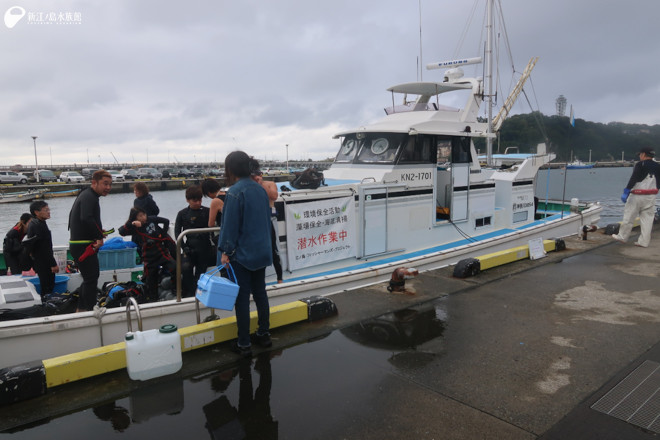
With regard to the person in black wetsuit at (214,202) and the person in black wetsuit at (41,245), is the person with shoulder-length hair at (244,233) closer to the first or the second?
the person in black wetsuit at (214,202)

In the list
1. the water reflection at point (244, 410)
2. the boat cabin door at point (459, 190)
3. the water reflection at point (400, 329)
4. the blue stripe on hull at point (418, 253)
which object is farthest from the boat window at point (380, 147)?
the water reflection at point (244, 410)

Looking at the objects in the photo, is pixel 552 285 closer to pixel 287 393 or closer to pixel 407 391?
pixel 407 391

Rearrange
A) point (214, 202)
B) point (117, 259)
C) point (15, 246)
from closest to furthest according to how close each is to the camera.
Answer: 1. point (214, 202)
2. point (15, 246)
3. point (117, 259)

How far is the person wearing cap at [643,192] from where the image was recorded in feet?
23.4

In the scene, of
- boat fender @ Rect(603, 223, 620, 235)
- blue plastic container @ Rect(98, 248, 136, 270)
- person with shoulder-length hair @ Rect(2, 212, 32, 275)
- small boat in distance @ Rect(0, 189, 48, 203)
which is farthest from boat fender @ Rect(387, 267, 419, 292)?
small boat in distance @ Rect(0, 189, 48, 203)

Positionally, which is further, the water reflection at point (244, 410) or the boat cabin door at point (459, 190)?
the boat cabin door at point (459, 190)

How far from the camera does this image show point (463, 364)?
3.49 metres

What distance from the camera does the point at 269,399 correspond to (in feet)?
9.75

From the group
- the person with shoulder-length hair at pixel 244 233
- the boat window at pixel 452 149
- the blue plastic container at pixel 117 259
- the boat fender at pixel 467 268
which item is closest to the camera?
the person with shoulder-length hair at pixel 244 233

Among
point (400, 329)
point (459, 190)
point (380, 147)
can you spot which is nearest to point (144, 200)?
point (380, 147)

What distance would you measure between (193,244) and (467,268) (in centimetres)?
374

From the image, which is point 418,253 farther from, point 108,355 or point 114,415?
point 114,415

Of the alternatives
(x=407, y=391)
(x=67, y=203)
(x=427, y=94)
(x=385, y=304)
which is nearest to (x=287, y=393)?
(x=407, y=391)

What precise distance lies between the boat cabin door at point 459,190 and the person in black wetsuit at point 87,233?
19.9 feet
